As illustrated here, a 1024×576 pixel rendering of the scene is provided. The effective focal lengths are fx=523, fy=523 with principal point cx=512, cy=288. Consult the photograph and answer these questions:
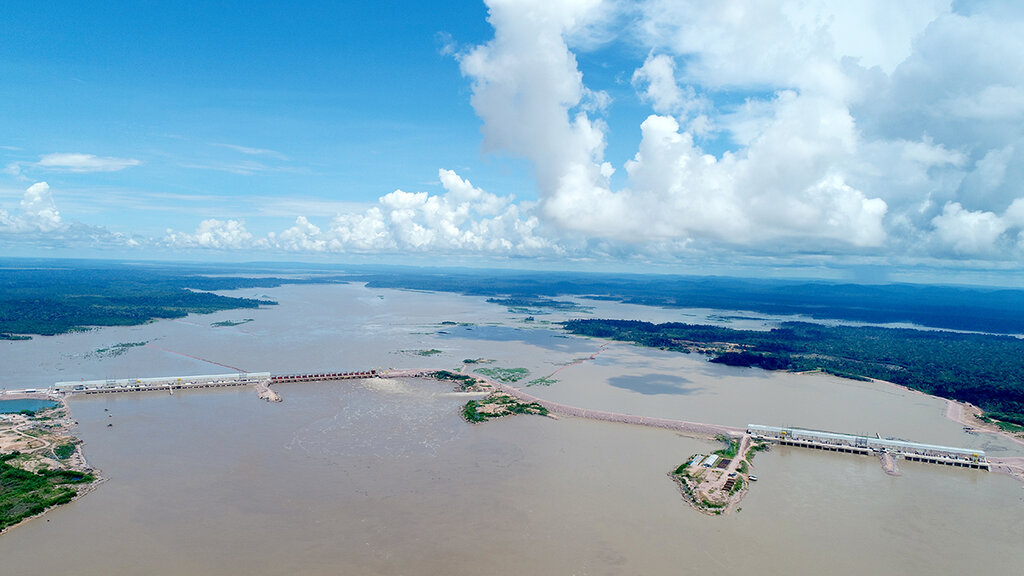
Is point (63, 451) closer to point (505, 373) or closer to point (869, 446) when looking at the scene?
point (505, 373)

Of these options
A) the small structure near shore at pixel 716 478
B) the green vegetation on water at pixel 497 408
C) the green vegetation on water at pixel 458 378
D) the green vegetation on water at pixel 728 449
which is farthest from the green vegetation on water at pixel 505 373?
the small structure near shore at pixel 716 478

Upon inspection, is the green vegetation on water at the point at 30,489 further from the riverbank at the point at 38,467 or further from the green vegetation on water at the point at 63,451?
the green vegetation on water at the point at 63,451

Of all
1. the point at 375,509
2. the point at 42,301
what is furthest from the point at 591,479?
the point at 42,301

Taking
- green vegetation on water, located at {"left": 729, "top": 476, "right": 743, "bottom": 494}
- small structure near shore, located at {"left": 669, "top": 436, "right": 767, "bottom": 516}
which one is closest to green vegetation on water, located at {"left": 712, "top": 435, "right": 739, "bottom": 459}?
small structure near shore, located at {"left": 669, "top": 436, "right": 767, "bottom": 516}

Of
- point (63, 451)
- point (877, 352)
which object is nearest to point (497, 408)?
point (63, 451)

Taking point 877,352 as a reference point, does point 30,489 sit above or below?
below

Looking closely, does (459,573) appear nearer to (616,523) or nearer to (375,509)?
(375,509)

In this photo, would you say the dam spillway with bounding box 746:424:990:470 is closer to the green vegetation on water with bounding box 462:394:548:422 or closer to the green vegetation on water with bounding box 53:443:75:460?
the green vegetation on water with bounding box 462:394:548:422
